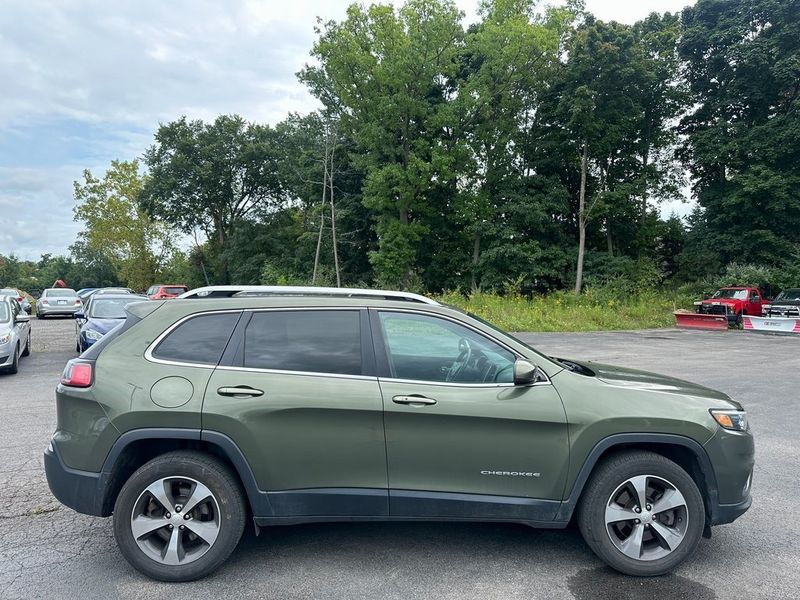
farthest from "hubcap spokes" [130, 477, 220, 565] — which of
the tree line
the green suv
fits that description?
the tree line

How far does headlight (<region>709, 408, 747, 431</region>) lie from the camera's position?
10.8 feet

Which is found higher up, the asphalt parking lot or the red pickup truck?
the red pickup truck

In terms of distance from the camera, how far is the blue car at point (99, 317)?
11195 mm

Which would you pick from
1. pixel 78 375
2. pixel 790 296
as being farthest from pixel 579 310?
pixel 78 375

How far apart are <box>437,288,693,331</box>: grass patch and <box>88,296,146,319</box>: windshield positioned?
40.5 feet

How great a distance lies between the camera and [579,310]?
24.4 metres

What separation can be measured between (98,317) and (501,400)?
11.4 m

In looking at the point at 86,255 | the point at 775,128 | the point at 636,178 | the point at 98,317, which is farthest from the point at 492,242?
the point at 86,255

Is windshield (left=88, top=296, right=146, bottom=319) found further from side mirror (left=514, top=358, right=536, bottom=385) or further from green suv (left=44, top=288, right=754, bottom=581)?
side mirror (left=514, top=358, right=536, bottom=385)

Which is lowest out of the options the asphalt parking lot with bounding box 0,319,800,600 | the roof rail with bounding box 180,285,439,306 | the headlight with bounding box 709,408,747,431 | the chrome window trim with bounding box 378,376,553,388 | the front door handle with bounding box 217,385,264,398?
the asphalt parking lot with bounding box 0,319,800,600

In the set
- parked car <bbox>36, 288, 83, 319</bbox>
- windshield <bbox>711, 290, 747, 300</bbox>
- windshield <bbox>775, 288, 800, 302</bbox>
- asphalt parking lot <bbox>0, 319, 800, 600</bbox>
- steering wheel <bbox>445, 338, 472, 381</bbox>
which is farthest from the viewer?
parked car <bbox>36, 288, 83, 319</bbox>

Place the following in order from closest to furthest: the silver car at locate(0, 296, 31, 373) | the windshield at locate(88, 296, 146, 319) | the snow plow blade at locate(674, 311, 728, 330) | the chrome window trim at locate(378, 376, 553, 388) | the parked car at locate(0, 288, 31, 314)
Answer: the chrome window trim at locate(378, 376, 553, 388) < the silver car at locate(0, 296, 31, 373) < the windshield at locate(88, 296, 146, 319) < the parked car at locate(0, 288, 31, 314) < the snow plow blade at locate(674, 311, 728, 330)

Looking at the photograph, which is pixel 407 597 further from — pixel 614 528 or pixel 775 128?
pixel 775 128

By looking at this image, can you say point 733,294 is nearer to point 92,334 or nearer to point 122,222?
point 92,334
